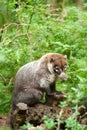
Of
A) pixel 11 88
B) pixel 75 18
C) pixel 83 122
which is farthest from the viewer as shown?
pixel 75 18

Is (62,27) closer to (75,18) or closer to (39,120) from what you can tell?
(75,18)

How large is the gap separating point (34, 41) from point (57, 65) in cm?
233

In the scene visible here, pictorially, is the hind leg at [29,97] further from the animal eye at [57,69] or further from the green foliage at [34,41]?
the green foliage at [34,41]

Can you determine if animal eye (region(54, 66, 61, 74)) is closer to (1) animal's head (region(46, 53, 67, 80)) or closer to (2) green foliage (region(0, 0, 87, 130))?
(1) animal's head (region(46, 53, 67, 80))

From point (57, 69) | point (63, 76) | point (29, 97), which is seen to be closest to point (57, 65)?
point (57, 69)

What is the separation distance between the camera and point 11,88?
8.93m

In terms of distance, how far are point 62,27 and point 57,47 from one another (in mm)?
615

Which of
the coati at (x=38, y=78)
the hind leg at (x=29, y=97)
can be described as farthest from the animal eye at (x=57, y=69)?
the hind leg at (x=29, y=97)

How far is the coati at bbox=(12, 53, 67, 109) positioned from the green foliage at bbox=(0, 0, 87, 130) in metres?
0.71

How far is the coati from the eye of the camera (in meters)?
7.45

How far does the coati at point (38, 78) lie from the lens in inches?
293

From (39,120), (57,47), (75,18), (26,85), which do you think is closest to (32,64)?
(26,85)

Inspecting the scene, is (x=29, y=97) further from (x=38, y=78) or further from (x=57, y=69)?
(x=57, y=69)

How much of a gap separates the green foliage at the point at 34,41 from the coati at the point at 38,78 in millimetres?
713
